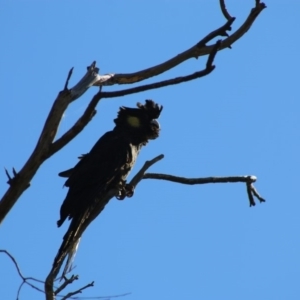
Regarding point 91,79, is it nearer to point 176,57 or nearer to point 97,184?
→ point 176,57

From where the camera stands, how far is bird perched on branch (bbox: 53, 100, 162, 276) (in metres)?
5.86

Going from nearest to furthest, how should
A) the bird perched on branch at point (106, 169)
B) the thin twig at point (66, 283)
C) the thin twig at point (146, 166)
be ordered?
the thin twig at point (66, 283) < the thin twig at point (146, 166) < the bird perched on branch at point (106, 169)

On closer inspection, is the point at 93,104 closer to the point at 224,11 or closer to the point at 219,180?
the point at 224,11

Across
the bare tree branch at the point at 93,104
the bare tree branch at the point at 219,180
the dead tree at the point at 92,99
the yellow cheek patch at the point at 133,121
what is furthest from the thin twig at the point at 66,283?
the yellow cheek patch at the point at 133,121

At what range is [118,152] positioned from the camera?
6793 millimetres

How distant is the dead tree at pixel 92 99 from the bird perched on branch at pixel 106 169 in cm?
70

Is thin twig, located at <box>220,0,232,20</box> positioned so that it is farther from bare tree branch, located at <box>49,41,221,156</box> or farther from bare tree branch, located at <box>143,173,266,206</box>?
bare tree branch, located at <box>143,173,266,206</box>

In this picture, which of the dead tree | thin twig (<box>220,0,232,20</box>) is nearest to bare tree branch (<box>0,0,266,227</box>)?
the dead tree

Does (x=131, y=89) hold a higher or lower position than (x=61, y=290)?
higher

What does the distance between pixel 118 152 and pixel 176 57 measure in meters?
1.92

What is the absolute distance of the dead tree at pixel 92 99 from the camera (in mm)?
4141

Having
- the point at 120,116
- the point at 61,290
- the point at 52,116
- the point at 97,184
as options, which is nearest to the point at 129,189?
the point at 97,184

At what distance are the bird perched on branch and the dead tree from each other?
698 mm

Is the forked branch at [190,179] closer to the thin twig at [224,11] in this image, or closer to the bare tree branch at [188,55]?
the bare tree branch at [188,55]
